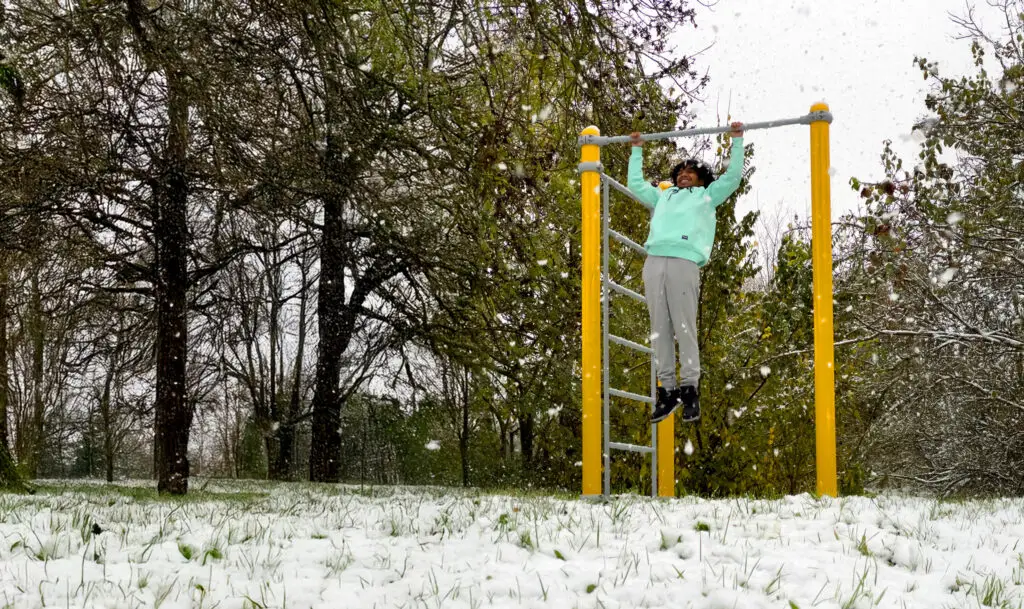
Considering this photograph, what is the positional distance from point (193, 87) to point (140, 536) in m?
4.84

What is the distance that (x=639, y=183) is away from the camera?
6.01 meters

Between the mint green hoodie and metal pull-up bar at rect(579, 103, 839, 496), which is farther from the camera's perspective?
metal pull-up bar at rect(579, 103, 839, 496)

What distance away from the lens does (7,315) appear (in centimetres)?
1043

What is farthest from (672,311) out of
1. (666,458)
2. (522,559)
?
(522,559)

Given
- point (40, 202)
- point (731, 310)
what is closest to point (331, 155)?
point (40, 202)

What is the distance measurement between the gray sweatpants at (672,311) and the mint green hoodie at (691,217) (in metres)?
0.08

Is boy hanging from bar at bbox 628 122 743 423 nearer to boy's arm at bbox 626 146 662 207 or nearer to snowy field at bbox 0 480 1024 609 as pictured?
boy's arm at bbox 626 146 662 207

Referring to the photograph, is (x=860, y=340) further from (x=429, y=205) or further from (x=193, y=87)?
(x=193, y=87)

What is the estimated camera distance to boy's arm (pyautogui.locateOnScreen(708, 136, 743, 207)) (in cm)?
545

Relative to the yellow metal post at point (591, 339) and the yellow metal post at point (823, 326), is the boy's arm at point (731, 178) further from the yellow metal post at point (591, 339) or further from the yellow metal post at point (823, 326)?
the yellow metal post at point (591, 339)

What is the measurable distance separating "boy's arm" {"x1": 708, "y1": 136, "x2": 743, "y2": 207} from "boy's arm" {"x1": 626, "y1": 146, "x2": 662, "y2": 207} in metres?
0.53

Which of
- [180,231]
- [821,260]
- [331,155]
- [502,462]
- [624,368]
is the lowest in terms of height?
[502,462]

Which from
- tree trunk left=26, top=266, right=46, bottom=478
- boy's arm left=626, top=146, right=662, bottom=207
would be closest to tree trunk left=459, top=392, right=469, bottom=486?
tree trunk left=26, top=266, right=46, bottom=478

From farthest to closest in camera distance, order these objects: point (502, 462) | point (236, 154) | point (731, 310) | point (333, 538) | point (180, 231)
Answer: point (502, 462) < point (180, 231) < point (236, 154) < point (731, 310) < point (333, 538)
